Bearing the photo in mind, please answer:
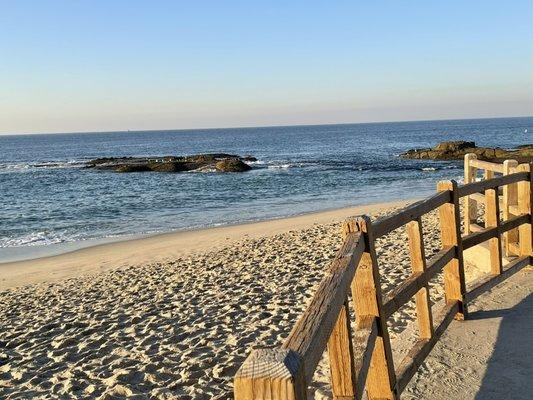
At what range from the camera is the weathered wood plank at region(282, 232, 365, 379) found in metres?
1.78

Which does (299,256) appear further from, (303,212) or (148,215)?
(148,215)

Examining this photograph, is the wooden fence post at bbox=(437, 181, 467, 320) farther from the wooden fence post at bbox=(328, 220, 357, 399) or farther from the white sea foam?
the white sea foam

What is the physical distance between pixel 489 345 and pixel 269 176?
34.0 m

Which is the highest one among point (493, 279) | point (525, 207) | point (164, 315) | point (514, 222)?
point (525, 207)

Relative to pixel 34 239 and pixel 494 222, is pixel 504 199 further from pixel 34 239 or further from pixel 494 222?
pixel 34 239

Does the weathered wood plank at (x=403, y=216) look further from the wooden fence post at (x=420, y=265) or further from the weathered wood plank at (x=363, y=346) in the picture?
the weathered wood plank at (x=363, y=346)

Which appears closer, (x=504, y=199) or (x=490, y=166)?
(x=490, y=166)

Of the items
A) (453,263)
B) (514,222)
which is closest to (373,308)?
(453,263)

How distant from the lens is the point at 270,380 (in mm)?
1403

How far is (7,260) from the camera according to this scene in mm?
14703

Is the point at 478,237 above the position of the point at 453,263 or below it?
above

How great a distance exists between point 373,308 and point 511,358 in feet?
5.90

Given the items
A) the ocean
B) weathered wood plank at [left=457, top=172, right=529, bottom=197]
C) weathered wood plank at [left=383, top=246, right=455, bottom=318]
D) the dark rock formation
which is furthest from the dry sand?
the dark rock formation

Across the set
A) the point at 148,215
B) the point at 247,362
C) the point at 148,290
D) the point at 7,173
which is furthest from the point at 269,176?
Answer: the point at 247,362
